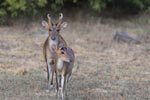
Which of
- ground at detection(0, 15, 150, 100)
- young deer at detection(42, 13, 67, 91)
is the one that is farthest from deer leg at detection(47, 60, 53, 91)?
ground at detection(0, 15, 150, 100)

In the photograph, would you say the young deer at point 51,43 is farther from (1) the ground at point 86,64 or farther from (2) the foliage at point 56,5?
(2) the foliage at point 56,5

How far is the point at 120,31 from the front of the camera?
56.7 ft

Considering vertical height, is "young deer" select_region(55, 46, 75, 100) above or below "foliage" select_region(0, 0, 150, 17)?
above

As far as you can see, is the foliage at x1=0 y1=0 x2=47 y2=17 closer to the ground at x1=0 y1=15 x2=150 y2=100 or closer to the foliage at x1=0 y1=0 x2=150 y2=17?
the foliage at x1=0 y1=0 x2=150 y2=17

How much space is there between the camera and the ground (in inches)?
414

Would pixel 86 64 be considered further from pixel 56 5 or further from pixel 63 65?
pixel 56 5

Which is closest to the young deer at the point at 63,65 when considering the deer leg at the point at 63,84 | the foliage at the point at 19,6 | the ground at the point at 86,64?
the deer leg at the point at 63,84

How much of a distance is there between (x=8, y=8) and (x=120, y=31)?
11.3ft

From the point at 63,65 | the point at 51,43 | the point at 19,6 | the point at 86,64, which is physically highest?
the point at 51,43

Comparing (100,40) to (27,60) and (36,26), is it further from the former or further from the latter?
(27,60)

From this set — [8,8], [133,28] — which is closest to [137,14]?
[133,28]

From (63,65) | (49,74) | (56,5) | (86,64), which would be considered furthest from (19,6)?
(63,65)

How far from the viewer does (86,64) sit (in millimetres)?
13414

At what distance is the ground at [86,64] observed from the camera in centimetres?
1051
